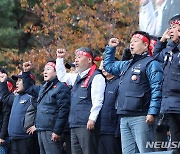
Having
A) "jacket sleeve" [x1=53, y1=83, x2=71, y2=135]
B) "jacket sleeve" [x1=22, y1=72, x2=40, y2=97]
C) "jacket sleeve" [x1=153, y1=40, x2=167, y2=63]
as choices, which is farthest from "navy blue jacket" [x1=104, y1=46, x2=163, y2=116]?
"jacket sleeve" [x1=22, y1=72, x2=40, y2=97]

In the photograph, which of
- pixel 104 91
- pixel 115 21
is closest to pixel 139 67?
pixel 104 91

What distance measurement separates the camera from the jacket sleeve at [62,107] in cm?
955

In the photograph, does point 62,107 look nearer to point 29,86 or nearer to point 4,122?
point 29,86

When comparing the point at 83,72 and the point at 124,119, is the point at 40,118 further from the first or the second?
the point at 124,119

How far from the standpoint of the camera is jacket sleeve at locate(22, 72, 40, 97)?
10.6 metres

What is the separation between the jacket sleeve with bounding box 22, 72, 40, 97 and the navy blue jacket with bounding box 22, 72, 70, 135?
763 millimetres

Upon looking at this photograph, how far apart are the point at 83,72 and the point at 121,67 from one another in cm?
75

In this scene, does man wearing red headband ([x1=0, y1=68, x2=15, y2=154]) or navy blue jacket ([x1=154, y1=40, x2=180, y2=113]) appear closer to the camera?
navy blue jacket ([x1=154, y1=40, x2=180, y2=113])

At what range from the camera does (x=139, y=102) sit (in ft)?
26.4

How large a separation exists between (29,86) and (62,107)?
1.33m

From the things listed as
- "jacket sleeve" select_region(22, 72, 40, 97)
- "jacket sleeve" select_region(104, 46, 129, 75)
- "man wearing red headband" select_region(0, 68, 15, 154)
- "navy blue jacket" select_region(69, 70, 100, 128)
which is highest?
"jacket sleeve" select_region(104, 46, 129, 75)

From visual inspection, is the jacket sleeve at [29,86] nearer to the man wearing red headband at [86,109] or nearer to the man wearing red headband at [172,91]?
the man wearing red headband at [86,109]

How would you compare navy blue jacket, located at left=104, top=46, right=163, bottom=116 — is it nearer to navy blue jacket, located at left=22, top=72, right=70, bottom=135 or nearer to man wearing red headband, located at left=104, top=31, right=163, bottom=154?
man wearing red headband, located at left=104, top=31, right=163, bottom=154

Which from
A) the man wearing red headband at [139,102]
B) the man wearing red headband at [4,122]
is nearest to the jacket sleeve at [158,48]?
the man wearing red headband at [139,102]
